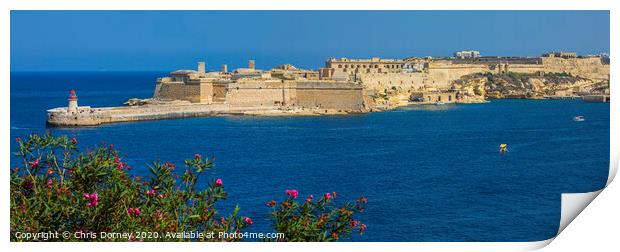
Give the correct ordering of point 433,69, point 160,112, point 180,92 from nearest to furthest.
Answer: point 160,112 → point 180,92 → point 433,69

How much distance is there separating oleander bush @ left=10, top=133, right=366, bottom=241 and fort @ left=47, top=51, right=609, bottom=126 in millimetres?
10189

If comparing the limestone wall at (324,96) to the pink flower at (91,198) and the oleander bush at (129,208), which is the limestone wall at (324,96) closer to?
the oleander bush at (129,208)

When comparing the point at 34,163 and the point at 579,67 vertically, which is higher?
the point at 579,67

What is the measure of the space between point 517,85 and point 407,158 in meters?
12.3

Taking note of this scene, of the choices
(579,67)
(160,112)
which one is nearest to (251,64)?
(160,112)

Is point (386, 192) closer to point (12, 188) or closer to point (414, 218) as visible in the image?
point (414, 218)

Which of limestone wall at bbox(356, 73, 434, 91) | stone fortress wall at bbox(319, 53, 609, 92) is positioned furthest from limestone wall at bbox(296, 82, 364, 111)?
limestone wall at bbox(356, 73, 434, 91)

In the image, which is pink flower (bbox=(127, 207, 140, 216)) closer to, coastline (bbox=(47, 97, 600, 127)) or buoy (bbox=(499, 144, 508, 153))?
buoy (bbox=(499, 144, 508, 153))

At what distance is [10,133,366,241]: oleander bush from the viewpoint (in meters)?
3.99

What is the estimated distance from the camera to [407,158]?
34.6 ft

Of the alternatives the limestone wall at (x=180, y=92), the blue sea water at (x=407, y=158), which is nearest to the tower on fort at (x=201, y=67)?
the limestone wall at (x=180, y=92)

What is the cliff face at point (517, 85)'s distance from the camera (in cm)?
2191

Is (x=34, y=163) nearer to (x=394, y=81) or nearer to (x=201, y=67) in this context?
(x=201, y=67)
